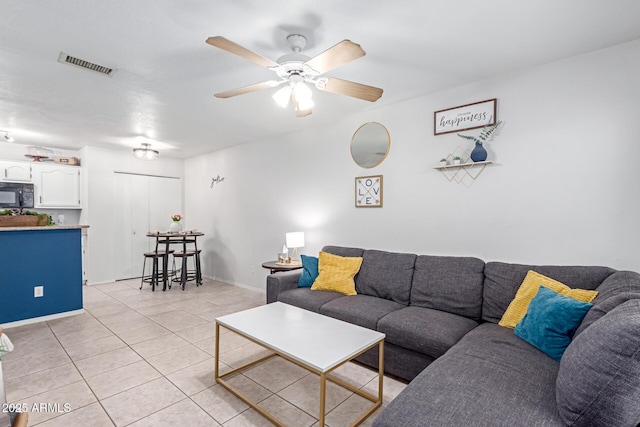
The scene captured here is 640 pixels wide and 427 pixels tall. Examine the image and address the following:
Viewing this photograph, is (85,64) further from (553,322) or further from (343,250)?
(553,322)

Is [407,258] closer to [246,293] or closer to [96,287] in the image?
[246,293]

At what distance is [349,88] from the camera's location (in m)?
2.23

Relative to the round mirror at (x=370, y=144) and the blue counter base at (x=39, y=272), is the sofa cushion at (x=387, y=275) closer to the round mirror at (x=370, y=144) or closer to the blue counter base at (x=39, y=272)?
the round mirror at (x=370, y=144)

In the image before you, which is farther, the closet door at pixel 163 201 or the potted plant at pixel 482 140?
the closet door at pixel 163 201

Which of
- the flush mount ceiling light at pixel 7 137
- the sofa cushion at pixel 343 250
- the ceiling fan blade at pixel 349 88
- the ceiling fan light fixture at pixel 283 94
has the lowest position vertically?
the sofa cushion at pixel 343 250

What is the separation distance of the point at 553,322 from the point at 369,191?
2.19 meters

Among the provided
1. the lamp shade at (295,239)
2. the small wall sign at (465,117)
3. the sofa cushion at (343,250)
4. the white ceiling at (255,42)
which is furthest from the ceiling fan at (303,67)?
the lamp shade at (295,239)

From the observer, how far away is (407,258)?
3104 mm

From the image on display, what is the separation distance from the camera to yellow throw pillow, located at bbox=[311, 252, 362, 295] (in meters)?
3.24

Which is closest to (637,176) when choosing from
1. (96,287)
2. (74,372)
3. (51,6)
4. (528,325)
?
(528,325)

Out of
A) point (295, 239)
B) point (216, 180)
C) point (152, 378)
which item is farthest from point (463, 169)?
point (216, 180)

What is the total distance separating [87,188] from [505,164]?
21.0 feet

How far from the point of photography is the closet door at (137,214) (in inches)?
231

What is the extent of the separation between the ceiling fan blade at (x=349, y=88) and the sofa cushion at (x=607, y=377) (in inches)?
70.0
